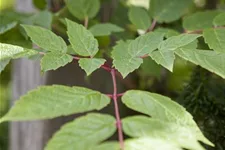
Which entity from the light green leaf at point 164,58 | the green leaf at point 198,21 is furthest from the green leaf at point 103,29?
the light green leaf at point 164,58

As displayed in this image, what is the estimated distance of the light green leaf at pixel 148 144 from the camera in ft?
1.64

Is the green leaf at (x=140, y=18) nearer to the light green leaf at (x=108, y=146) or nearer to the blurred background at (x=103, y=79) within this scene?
the blurred background at (x=103, y=79)

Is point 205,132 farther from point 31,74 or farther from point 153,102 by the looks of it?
point 31,74

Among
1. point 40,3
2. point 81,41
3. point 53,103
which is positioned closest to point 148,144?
point 53,103

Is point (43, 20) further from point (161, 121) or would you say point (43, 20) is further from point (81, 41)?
point (161, 121)

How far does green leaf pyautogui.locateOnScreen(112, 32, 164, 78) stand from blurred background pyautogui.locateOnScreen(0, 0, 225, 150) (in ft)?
0.50

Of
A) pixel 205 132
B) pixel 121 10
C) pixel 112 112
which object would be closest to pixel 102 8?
pixel 121 10

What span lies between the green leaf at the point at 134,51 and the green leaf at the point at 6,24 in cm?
31

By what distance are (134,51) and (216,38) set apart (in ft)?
0.59

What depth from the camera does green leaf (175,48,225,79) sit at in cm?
63

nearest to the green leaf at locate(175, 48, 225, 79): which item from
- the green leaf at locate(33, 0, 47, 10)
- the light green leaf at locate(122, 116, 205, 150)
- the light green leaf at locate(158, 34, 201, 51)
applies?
the light green leaf at locate(158, 34, 201, 51)

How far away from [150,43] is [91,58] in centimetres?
10

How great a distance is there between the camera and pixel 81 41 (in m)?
0.69

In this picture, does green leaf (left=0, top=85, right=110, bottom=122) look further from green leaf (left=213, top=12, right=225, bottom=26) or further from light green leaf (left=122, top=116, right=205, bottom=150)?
green leaf (left=213, top=12, right=225, bottom=26)
